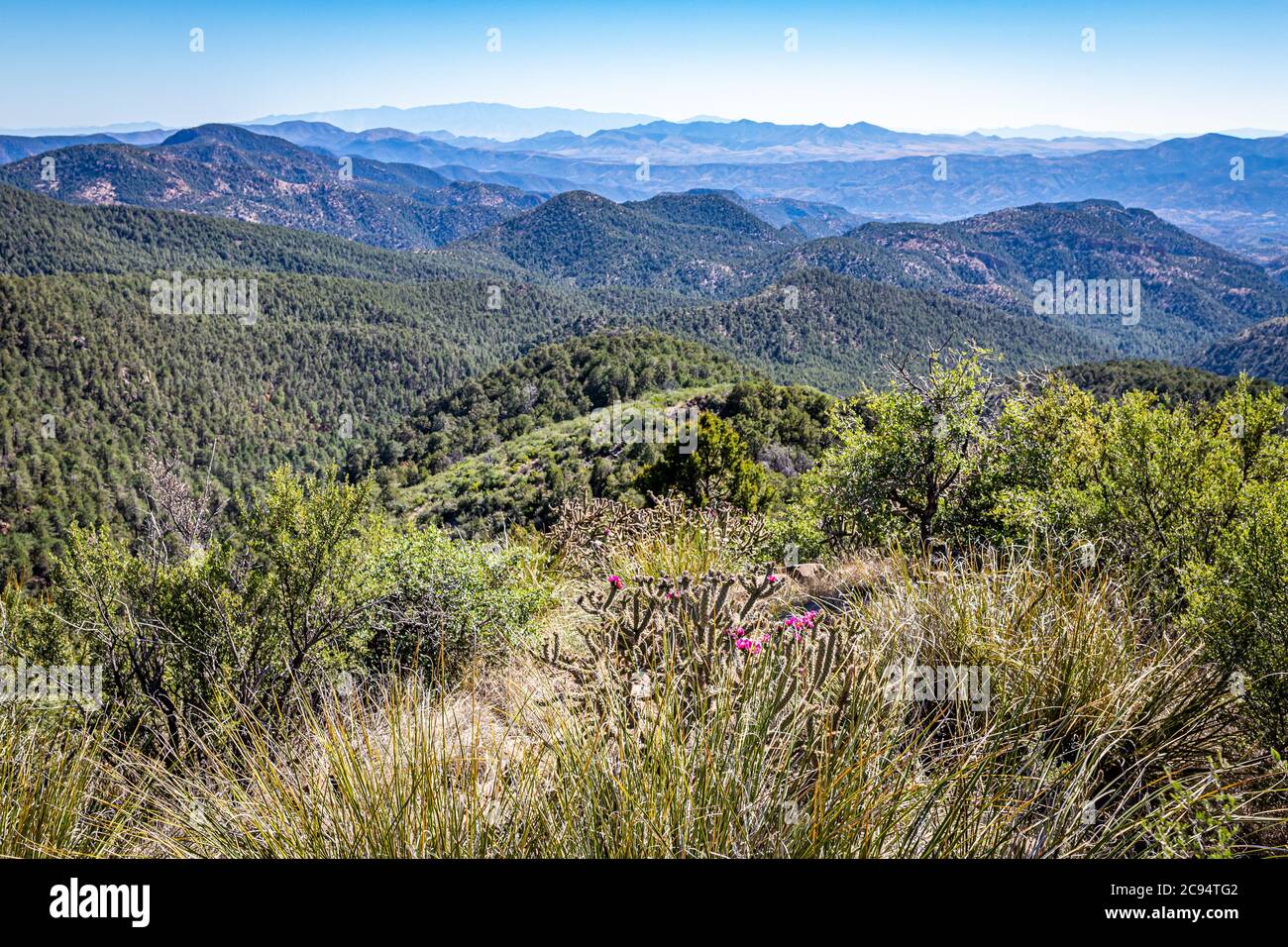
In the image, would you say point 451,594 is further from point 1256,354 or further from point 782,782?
point 1256,354

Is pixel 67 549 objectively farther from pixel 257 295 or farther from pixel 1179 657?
pixel 257 295

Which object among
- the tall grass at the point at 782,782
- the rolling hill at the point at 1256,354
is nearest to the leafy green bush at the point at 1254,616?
the tall grass at the point at 782,782

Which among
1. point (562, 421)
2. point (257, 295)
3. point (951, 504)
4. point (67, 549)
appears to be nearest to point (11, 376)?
point (257, 295)

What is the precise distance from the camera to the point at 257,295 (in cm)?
16650

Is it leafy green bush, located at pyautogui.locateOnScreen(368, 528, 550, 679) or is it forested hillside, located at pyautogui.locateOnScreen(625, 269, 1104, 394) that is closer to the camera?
leafy green bush, located at pyautogui.locateOnScreen(368, 528, 550, 679)

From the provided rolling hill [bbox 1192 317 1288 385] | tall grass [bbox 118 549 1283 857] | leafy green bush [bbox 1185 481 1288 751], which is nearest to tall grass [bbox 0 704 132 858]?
tall grass [bbox 118 549 1283 857]

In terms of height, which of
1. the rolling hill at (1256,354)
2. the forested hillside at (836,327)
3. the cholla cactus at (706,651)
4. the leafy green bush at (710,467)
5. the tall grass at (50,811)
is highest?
the forested hillside at (836,327)

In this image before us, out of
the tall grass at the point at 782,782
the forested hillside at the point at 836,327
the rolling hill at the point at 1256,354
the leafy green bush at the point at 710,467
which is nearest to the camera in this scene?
the tall grass at the point at 782,782

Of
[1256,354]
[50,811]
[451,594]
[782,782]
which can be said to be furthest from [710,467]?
[1256,354]

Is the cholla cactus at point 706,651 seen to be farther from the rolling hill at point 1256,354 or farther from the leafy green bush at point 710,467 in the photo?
the rolling hill at point 1256,354

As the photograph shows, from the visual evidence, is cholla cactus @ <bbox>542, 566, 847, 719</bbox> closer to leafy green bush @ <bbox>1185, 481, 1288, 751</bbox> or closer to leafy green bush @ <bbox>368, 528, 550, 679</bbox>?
leafy green bush @ <bbox>1185, 481, 1288, 751</bbox>

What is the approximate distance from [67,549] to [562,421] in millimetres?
74853

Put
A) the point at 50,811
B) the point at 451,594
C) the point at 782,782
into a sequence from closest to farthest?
the point at 782,782
the point at 50,811
the point at 451,594

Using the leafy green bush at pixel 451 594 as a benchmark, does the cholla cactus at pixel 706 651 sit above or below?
above
